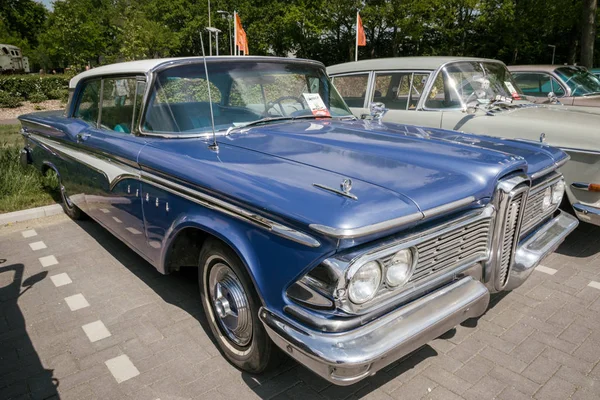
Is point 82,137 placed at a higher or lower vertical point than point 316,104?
lower

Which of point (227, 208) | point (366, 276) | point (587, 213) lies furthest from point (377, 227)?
point (587, 213)

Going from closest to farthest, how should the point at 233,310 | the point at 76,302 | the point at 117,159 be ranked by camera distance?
the point at 233,310
the point at 117,159
the point at 76,302

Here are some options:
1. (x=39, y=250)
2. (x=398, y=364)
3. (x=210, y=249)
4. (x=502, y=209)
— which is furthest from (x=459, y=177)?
(x=39, y=250)

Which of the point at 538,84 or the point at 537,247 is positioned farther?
the point at 538,84

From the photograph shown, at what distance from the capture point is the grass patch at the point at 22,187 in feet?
18.4

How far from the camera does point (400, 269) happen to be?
2035mm

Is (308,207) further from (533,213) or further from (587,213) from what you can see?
(587,213)

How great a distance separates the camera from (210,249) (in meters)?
2.56

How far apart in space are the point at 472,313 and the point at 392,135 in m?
1.39

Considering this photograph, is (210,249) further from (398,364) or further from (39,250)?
(39,250)

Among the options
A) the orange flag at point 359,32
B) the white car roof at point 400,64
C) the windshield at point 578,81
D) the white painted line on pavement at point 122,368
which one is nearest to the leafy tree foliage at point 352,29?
the orange flag at point 359,32

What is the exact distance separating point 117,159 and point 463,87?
4.10 metres

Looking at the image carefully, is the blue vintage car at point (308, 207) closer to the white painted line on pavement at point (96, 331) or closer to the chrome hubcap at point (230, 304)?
the chrome hubcap at point (230, 304)

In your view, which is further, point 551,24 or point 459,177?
point 551,24
